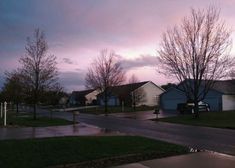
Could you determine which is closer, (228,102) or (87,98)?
(228,102)

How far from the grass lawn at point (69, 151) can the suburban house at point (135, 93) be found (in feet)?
141

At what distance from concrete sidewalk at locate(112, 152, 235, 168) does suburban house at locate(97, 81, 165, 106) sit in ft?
148

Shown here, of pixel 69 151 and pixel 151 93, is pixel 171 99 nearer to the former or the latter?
pixel 151 93

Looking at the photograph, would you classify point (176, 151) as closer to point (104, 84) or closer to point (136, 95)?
point (104, 84)

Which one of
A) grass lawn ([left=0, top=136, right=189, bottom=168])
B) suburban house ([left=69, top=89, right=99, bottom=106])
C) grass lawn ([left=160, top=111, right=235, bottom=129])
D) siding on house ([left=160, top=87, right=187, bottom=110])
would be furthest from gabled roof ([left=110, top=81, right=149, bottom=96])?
grass lawn ([left=0, top=136, right=189, bottom=168])

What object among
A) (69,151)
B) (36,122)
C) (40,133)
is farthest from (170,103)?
(69,151)

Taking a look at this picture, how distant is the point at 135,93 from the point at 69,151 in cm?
5304

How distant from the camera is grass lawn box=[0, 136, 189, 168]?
966 centimetres

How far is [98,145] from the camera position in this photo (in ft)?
40.7

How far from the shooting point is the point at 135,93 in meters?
63.9

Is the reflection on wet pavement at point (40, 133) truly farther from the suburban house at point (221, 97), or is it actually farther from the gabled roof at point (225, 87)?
the gabled roof at point (225, 87)

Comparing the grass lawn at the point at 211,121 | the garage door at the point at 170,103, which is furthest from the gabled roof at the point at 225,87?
the grass lawn at the point at 211,121

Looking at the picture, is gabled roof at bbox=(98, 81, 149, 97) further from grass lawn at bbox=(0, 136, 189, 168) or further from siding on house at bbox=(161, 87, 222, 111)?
grass lawn at bbox=(0, 136, 189, 168)

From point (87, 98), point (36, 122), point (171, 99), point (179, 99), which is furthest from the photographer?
point (87, 98)
